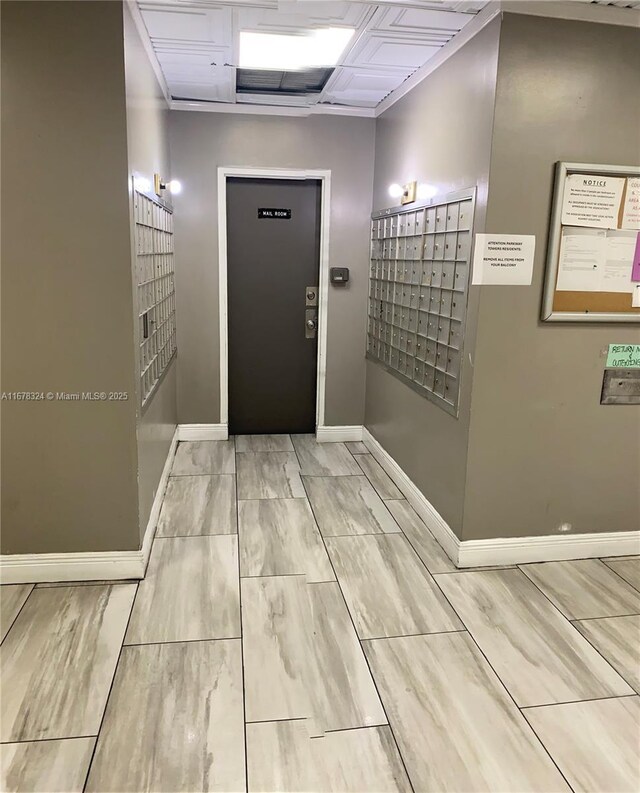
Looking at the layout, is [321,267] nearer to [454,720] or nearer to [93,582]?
[93,582]

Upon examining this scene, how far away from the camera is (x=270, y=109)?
12.7 ft

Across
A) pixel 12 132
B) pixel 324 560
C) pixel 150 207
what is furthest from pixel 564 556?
pixel 12 132

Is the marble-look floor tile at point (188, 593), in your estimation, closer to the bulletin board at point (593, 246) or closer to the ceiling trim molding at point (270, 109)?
the bulletin board at point (593, 246)

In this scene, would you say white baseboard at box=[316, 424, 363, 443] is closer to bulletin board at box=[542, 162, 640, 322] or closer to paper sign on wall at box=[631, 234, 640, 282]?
bulletin board at box=[542, 162, 640, 322]

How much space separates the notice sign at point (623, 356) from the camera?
8.56 feet

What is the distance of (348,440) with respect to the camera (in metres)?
4.47

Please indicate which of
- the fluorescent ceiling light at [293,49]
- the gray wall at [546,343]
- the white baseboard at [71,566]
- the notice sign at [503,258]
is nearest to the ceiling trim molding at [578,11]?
the gray wall at [546,343]

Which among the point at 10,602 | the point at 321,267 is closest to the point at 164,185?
the point at 321,267

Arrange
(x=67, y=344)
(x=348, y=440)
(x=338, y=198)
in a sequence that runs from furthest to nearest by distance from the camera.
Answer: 1. (x=348, y=440)
2. (x=338, y=198)
3. (x=67, y=344)

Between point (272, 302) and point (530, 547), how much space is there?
8.15 ft

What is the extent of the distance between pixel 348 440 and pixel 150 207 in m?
2.31

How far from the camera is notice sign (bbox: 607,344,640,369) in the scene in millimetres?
2609

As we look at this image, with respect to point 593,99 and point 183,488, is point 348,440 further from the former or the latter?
point 593,99

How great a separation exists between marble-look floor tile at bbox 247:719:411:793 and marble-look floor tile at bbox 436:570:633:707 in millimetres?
512
